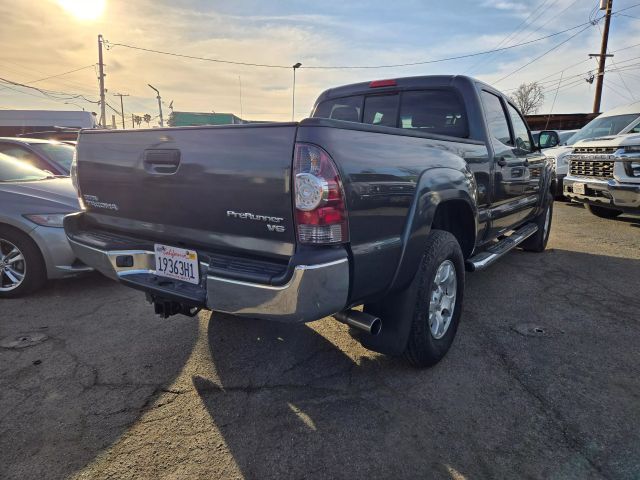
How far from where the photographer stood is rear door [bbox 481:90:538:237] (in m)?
3.76

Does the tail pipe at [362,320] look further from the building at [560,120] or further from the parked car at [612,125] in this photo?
the building at [560,120]

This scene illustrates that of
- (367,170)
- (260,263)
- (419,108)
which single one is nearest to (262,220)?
(260,263)

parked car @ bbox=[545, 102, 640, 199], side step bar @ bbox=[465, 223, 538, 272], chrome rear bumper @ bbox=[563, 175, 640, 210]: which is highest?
parked car @ bbox=[545, 102, 640, 199]

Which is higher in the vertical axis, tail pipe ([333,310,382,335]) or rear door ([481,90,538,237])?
rear door ([481,90,538,237])

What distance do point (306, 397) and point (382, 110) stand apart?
270 cm

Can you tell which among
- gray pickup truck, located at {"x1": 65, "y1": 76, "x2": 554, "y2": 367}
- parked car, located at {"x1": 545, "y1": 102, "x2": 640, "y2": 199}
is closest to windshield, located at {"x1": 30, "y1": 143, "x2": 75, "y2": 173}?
gray pickup truck, located at {"x1": 65, "y1": 76, "x2": 554, "y2": 367}

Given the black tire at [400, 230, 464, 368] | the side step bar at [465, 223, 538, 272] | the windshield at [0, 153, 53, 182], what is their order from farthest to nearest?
1. the windshield at [0, 153, 53, 182]
2. the side step bar at [465, 223, 538, 272]
3. the black tire at [400, 230, 464, 368]

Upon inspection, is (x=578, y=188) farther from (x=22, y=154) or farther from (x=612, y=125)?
(x=22, y=154)

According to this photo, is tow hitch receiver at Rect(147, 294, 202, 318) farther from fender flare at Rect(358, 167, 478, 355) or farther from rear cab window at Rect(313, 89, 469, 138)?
rear cab window at Rect(313, 89, 469, 138)

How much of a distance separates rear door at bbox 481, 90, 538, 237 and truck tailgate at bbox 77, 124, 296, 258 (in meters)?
2.47

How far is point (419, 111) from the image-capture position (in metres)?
3.71

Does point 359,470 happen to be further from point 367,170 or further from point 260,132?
point 260,132

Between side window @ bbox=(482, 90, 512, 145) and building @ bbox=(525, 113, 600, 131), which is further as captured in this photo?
building @ bbox=(525, 113, 600, 131)

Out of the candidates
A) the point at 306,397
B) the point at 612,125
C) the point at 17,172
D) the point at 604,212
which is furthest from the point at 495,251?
the point at 612,125
